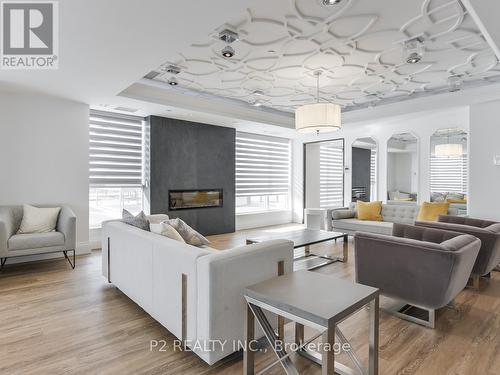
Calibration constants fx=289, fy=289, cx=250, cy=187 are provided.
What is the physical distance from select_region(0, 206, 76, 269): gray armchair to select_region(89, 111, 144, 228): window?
44.3 inches

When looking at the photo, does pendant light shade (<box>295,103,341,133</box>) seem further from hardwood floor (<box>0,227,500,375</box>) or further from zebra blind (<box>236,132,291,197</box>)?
zebra blind (<box>236,132,291,197</box>)

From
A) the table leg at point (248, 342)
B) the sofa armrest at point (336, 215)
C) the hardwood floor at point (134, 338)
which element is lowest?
the hardwood floor at point (134, 338)

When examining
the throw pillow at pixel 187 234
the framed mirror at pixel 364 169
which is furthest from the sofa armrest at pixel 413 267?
the framed mirror at pixel 364 169

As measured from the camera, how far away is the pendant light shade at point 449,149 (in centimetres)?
521

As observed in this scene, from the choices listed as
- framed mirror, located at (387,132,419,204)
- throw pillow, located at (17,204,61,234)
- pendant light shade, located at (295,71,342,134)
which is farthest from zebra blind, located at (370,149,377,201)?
throw pillow, located at (17,204,61,234)

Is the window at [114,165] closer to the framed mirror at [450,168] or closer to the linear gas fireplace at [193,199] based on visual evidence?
the linear gas fireplace at [193,199]

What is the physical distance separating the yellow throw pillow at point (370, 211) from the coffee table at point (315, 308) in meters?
4.10

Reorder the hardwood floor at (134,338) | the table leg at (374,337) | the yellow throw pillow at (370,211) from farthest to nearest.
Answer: the yellow throw pillow at (370,211) < the hardwood floor at (134,338) < the table leg at (374,337)

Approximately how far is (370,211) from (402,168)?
4.19 ft

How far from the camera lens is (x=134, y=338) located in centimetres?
218

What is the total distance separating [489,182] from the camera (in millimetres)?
4652

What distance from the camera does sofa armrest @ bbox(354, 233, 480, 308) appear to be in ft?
7.38

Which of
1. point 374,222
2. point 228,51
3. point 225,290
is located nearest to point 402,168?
point 374,222

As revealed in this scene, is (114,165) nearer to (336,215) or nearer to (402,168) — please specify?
(336,215)
